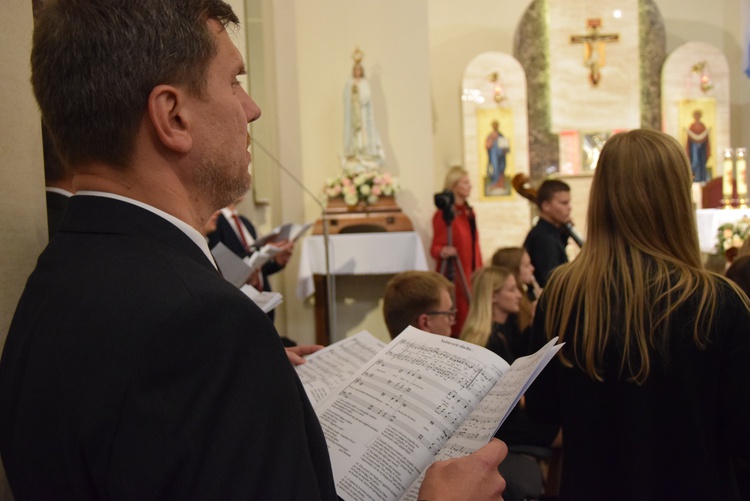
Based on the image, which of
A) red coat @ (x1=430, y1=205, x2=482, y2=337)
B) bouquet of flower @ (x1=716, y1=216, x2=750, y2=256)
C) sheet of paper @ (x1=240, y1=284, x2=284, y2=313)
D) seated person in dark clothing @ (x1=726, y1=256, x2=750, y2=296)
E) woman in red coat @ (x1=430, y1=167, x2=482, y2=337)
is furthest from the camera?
red coat @ (x1=430, y1=205, x2=482, y2=337)

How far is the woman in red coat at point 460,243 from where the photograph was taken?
691 cm

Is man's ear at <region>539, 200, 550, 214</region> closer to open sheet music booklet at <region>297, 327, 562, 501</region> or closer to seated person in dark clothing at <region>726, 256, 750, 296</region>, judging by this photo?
seated person in dark clothing at <region>726, 256, 750, 296</region>

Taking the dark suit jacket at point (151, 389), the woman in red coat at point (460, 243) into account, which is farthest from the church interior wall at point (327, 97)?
the dark suit jacket at point (151, 389)

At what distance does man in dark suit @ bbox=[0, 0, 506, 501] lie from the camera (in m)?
0.85

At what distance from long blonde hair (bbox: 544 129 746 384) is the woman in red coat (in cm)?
451

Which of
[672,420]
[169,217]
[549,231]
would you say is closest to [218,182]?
[169,217]

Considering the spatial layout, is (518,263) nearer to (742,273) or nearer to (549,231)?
(549,231)

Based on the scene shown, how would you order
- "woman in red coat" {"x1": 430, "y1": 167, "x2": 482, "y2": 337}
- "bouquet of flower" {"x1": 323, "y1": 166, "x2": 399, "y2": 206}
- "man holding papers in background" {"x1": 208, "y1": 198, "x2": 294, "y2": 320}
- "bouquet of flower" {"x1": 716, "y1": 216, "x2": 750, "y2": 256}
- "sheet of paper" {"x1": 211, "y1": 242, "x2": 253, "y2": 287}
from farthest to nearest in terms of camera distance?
1. "bouquet of flower" {"x1": 323, "y1": 166, "x2": 399, "y2": 206}
2. "bouquet of flower" {"x1": 716, "y1": 216, "x2": 750, "y2": 256}
3. "woman in red coat" {"x1": 430, "y1": 167, "x2": 482, "y2": 337}
4. "man holding papers in background" {"x1": 208, "y1": 198, "x2": 294, "y2": 320}
5. "sheet of paper" {"x1": 211, "y1": 242, "x2": 253, "y2": 287}

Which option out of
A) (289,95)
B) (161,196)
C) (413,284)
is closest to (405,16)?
(289,95)

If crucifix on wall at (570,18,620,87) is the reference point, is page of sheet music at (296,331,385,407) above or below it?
below

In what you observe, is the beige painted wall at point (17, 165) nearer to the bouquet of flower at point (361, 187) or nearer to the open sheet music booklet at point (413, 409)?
the open sheet music booklet at point (413, 409)

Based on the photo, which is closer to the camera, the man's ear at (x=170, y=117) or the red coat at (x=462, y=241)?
the man's ear at (x=170, y=117)

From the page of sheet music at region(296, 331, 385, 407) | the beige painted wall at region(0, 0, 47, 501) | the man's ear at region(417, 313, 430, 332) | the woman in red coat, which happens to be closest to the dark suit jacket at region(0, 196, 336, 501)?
the beige painted wall at region(0, 0, 47, 501)

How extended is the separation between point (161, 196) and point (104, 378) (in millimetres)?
277
